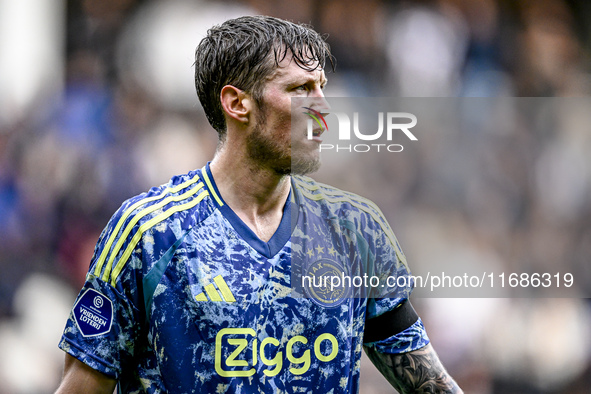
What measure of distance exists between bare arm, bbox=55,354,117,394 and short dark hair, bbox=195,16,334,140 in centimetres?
90

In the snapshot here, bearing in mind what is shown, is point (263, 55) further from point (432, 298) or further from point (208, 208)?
point (432, 298)

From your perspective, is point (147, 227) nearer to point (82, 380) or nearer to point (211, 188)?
point (211, 188)

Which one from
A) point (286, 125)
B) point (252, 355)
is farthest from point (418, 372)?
point (286, 125)

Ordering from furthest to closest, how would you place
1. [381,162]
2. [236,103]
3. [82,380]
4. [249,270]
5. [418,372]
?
[381,162] → [236,103] → [418,372] → [249,270] → [82,380]

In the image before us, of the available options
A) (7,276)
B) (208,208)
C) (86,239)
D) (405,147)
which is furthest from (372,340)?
(7,276)

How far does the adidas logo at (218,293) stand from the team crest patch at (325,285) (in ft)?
0.80

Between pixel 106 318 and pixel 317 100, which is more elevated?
pixel 317 100

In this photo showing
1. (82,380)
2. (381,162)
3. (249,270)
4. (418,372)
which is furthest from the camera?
(381,162)

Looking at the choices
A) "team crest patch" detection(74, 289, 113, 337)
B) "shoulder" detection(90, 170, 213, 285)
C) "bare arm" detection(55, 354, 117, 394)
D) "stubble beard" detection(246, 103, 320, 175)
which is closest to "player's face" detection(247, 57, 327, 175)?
"stubble beard" detection(246, 103, 320, 175)

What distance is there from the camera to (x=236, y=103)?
Answer: 2264 millimetres

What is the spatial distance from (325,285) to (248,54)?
827mm

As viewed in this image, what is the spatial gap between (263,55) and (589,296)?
9.79ft

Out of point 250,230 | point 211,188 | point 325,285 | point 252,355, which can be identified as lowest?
point 252,355

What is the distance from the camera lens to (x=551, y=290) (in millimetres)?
4305
